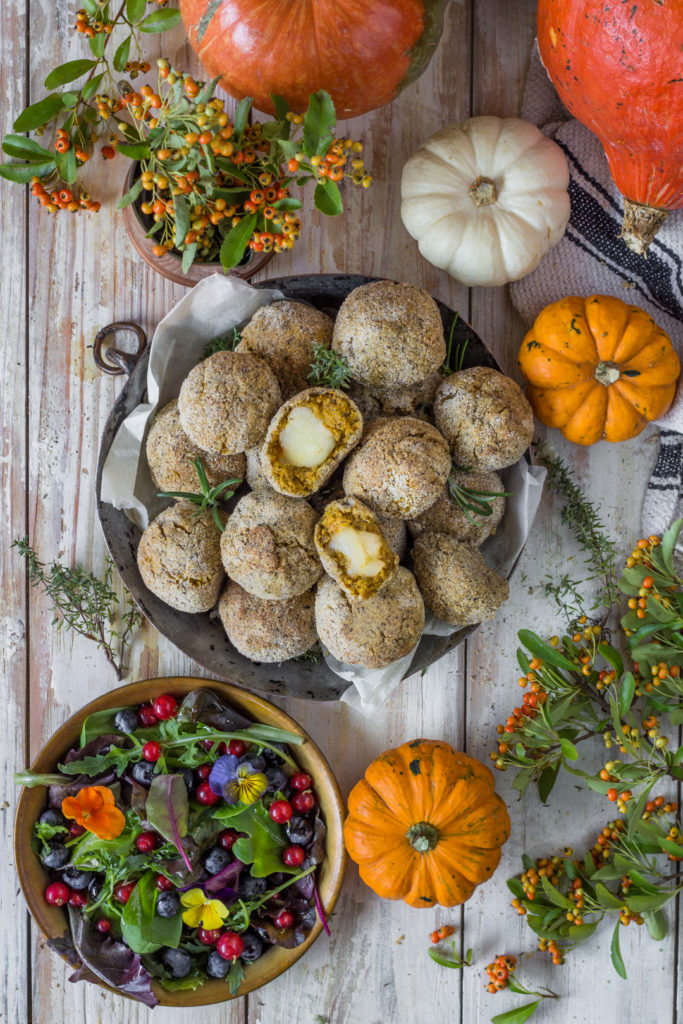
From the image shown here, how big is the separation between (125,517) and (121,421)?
0.14 meters

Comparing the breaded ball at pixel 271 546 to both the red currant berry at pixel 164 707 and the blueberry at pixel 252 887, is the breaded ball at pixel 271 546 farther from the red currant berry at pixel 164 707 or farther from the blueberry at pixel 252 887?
the blueberry at pixel 252 887

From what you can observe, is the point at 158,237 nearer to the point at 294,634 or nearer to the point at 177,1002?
the point at 294,634

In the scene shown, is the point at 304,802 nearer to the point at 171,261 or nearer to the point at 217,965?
the point at 217,965

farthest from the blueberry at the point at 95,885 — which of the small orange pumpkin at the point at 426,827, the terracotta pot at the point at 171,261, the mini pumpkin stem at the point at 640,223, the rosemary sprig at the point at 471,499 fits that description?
the mini pumpkin stem at the point at 640,223

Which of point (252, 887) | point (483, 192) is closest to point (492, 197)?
point (483, 192)

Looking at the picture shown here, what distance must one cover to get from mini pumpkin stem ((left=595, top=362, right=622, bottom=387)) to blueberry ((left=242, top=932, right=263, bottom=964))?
3.18 ft

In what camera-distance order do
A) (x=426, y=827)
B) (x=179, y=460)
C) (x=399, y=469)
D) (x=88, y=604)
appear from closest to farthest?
(x=399, y=469), (x=179, y=460), (x=426, y=827), (x=88, y=604)

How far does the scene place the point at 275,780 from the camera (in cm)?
125

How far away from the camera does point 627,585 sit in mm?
1186

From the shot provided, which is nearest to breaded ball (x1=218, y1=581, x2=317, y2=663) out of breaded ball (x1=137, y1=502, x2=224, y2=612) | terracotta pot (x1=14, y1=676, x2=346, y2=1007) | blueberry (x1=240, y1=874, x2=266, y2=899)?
breaded ball (x1=137, y1=502, x2=224, y2=612)

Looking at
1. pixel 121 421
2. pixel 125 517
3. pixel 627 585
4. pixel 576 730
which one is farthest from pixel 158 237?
pixel 576 730

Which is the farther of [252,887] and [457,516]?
[252,887]

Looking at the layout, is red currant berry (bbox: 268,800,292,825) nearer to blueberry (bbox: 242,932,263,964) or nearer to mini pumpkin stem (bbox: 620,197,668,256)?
blueberry (bbox: 242,932,263,964)

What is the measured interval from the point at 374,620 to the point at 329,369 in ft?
1.06
